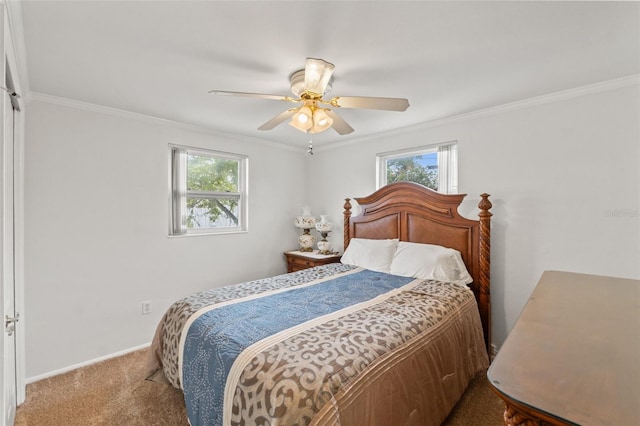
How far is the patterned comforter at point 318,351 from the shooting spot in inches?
47.4

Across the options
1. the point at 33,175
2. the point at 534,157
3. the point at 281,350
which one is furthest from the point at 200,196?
the point at 534,157

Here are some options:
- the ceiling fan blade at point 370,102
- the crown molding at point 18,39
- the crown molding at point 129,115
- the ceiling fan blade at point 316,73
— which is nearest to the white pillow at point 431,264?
the ceiling fan blade at point 370,102

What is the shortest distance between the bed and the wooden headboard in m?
0.01

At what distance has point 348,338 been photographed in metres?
1.50

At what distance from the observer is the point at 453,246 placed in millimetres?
2840

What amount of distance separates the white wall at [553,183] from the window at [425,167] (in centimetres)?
11

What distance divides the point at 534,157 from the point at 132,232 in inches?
149

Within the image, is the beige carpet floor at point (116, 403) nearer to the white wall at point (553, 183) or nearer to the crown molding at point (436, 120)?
the white wall at point (553, 183)

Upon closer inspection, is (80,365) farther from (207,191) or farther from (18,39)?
(18,39)

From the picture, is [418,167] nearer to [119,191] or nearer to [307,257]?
[307,257]

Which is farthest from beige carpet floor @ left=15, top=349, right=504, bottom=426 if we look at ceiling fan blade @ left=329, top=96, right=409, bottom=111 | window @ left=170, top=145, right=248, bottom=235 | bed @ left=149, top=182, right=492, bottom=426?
Answer: ceiling fan blade @ left=329, top=96, right=409, bottom=111

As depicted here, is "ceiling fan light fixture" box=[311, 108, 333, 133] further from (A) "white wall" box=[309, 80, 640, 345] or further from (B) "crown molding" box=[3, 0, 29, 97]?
(A) "white wall" box=[309, 80, 640, 345]

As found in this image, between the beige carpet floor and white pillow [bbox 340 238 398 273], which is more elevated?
white pillow [bbox 340 238 398 273]

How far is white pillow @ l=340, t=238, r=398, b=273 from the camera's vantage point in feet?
9.86
